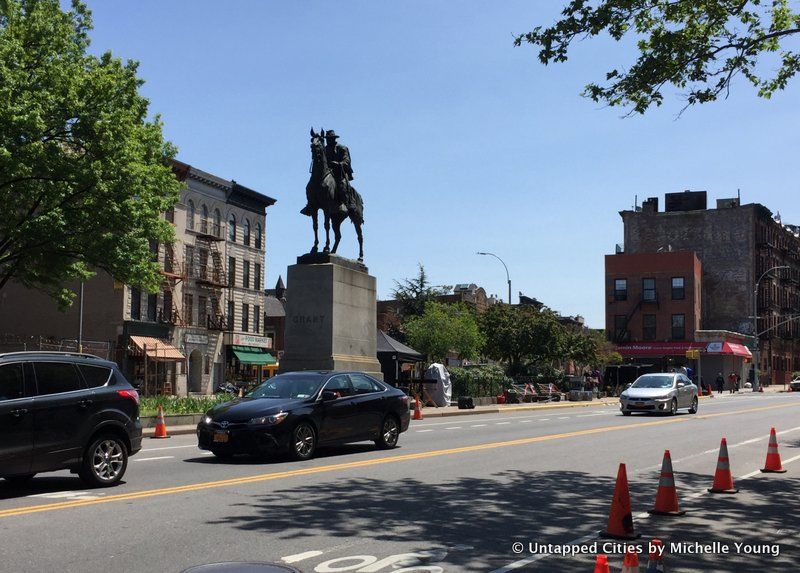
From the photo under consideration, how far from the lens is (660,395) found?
31.1 meters

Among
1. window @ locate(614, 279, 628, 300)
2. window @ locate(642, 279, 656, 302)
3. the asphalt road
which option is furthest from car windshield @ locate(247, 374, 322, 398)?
window @ locate(614, 279, 628, 300)

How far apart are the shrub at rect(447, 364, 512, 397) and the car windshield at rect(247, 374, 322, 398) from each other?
89.0ft

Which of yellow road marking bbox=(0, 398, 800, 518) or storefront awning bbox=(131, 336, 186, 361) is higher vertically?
storefront awning bbox=(131, 336, 186, 361)

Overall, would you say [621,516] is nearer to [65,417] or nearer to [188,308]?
[65,417]

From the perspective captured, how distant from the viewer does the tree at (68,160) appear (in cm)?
2808

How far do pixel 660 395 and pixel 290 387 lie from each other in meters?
19.5

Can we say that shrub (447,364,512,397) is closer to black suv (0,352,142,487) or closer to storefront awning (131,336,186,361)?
storefront awning (131,336,186,361)

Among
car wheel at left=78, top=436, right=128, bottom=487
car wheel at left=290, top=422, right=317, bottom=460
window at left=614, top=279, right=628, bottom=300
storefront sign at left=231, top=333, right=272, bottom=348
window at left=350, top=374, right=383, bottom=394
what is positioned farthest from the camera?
window at left=614, top=279, right=628, bottom=300

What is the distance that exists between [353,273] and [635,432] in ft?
34.1

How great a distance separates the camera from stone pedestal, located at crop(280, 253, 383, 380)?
26422 mm

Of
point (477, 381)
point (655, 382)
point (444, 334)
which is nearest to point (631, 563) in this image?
point (655, 382)

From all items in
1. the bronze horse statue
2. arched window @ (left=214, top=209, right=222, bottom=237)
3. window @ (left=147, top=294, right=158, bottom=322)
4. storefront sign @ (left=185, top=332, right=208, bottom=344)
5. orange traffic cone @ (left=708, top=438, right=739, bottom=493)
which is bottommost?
orange traffic cone @ (left=708, top=438, right=739, bottom=493)

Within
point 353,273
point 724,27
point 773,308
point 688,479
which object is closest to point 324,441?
point 688,479

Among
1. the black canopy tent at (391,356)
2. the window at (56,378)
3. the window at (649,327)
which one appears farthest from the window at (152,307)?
the window at (649,327)
